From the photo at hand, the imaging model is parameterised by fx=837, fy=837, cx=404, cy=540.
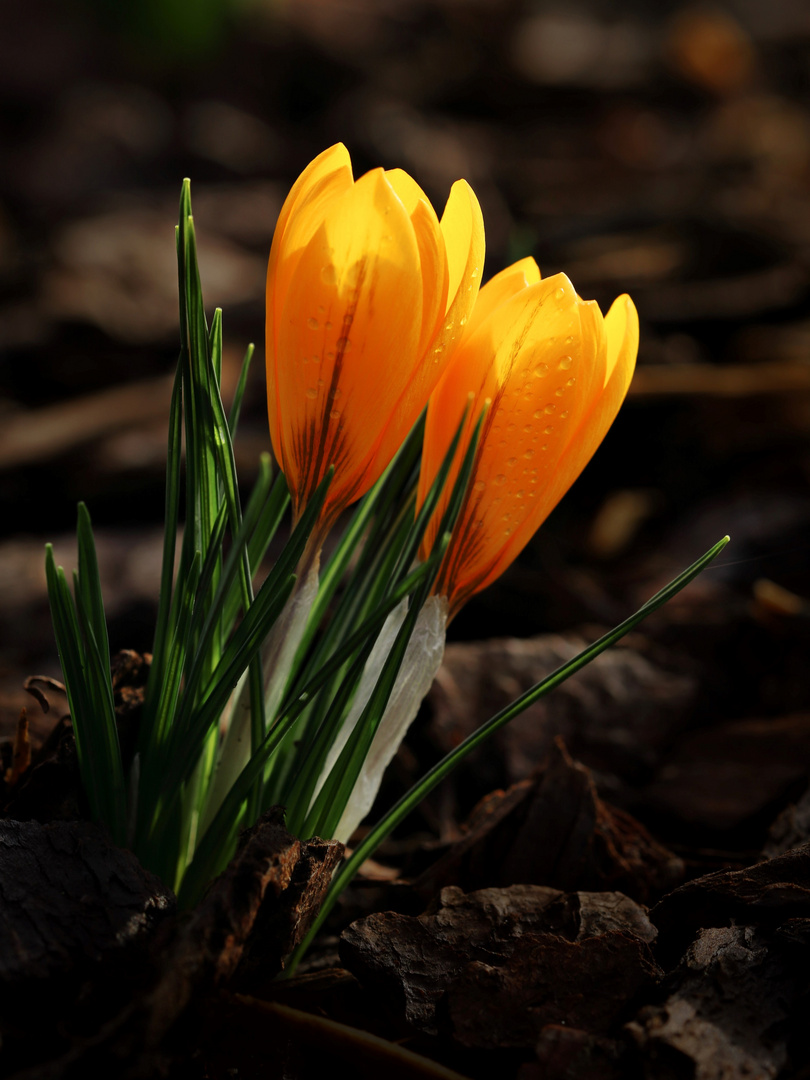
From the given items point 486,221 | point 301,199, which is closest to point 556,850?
point 301,199

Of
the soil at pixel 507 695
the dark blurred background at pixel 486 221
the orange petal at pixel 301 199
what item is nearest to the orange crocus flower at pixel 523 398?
the orange petal at pixel 301 199

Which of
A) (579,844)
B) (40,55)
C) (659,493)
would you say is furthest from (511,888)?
(40,55)

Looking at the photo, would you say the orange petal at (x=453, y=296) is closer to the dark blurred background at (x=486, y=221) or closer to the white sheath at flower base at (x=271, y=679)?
the white sheath at flower base at (x=271, y=679)

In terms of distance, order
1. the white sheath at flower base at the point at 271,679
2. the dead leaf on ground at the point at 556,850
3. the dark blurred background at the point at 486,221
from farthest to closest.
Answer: the dark blurred background at the point at 486,221, the dead leaf on ground at the point at 556,850, the white sheath at flower base at the point at 271,679

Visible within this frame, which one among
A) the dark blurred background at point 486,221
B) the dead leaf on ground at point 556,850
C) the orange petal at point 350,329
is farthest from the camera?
the dark blurred background at point 486,221

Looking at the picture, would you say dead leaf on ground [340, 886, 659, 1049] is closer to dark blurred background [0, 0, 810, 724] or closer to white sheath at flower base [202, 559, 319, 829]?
white sheath at flower base [202, 559, 319, 829]

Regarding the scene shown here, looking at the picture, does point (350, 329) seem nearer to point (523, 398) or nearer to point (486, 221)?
point (523, 398)

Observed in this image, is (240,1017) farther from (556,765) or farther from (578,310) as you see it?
(578,310)

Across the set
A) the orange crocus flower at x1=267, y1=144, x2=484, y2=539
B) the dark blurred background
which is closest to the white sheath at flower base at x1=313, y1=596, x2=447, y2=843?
the orange crocus flower at x1=267, y1=144, x2=484, y2=539
